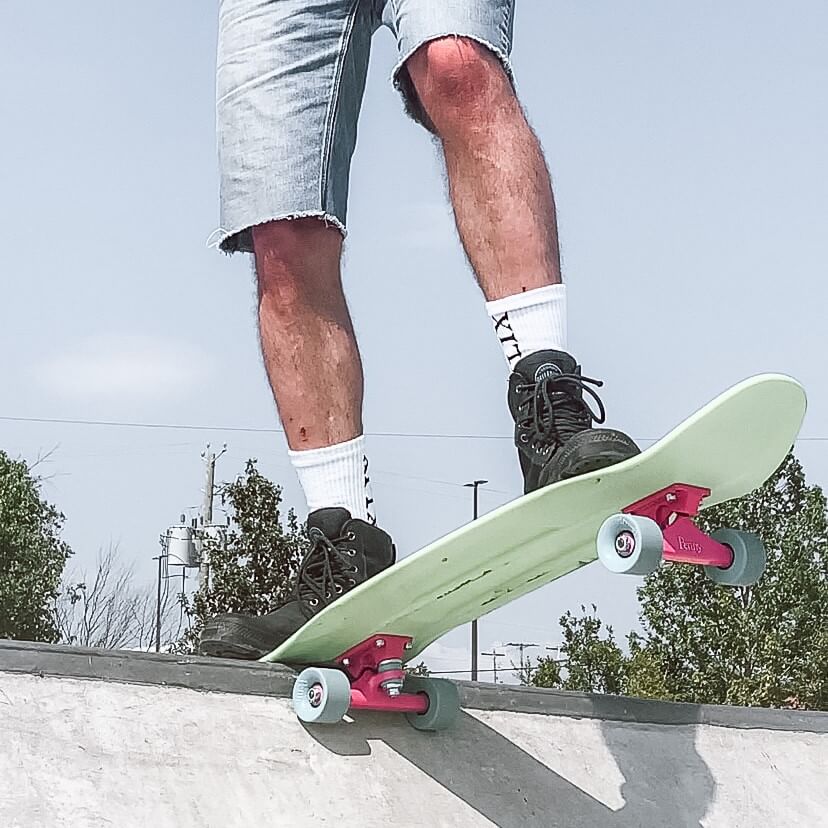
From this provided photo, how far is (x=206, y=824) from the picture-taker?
2.07 metres

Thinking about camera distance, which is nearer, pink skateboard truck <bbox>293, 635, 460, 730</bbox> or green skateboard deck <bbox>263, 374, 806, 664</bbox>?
green skateboard deck <bbox>263, 374, 806, 664</bbox>

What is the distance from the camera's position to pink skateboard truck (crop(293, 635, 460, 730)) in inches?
92.7

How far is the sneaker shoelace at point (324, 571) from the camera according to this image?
2523 mm

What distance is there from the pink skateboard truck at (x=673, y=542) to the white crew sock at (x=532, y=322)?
15.6 inches

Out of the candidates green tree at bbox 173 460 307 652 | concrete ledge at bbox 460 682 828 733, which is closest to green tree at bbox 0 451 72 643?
green tree at bbox 173 460 307 652

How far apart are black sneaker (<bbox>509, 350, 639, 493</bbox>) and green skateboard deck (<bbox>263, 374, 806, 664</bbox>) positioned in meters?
0.04

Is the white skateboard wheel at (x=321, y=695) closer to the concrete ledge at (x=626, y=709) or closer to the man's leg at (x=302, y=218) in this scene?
the man's leg at (x=302, y=218)

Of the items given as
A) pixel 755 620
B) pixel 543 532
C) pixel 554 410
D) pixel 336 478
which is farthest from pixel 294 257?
pixel 755 620

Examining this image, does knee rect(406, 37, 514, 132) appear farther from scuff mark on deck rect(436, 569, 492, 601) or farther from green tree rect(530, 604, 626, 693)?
green tree rect(530, 604, 626, 693)

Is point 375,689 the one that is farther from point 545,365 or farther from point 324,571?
point 545,365

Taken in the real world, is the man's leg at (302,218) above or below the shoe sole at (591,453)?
above

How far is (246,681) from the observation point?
7.86 feet

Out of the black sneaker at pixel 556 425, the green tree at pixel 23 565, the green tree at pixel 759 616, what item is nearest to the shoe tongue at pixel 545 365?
the black sneaker at pixel 556 425

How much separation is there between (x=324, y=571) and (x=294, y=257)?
2.21 ft
